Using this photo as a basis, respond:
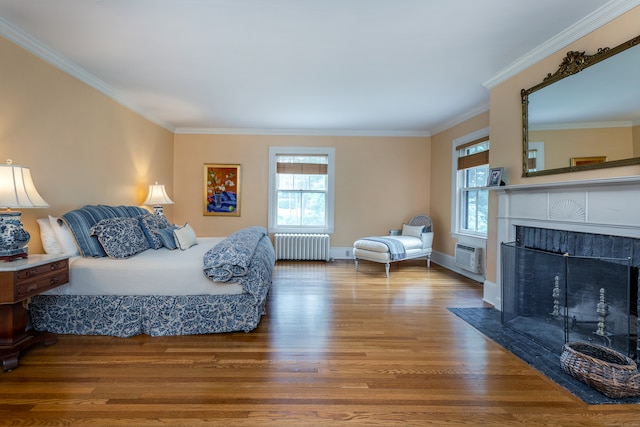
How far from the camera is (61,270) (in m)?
2.42

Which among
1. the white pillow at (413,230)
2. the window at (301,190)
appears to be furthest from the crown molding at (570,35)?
the window at (301,190)

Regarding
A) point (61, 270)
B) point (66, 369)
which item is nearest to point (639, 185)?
point (66, 369)

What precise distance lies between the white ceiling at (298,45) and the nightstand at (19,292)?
1.88 meters

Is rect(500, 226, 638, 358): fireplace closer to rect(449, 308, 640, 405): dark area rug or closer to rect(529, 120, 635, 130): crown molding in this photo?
rect(449, 308, 640, 405): dark area rug

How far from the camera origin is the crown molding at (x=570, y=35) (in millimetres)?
2190

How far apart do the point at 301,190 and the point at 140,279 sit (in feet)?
12.6

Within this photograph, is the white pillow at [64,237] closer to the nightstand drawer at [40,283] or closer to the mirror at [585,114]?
the nightstand drawer at [40,283]

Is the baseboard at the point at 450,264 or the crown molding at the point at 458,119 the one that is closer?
the crown molding at the point at 458,119

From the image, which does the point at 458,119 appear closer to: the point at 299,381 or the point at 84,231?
the point at 299,381

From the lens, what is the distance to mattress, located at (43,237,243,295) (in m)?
2.57

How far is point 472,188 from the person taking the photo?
485 centimetres

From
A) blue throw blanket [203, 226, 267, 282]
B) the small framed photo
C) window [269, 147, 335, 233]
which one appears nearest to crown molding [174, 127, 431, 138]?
window [269, 147, 335, 233]

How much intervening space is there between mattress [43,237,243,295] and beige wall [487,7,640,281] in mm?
2927

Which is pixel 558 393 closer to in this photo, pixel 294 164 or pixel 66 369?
pixel 66 369
